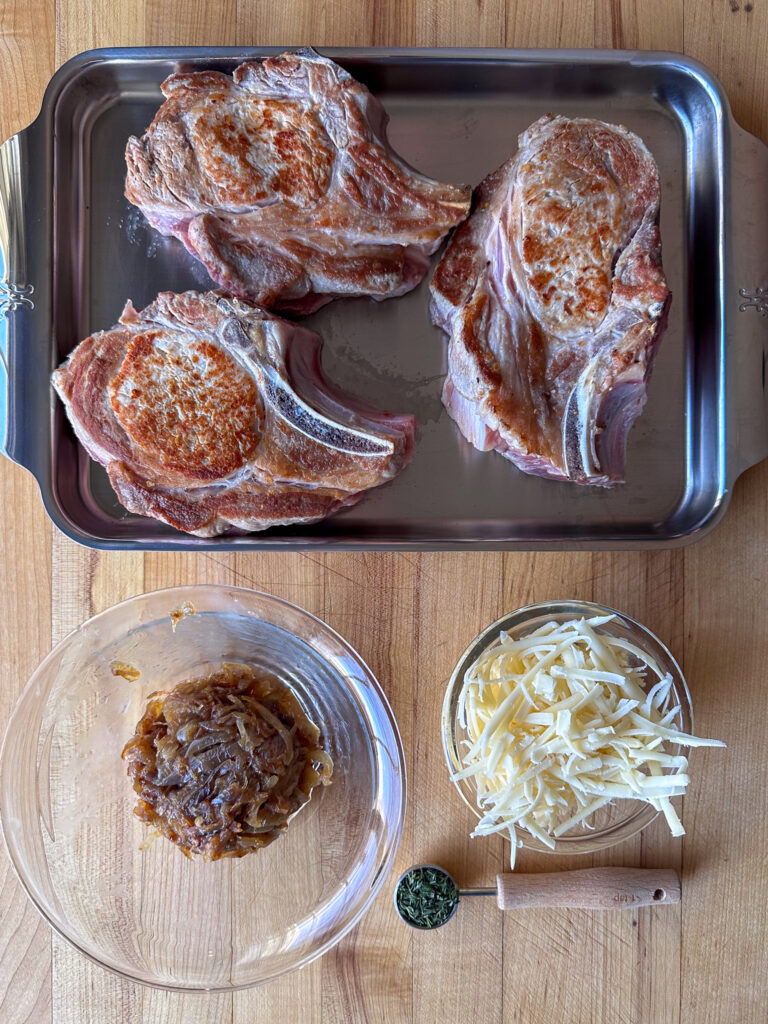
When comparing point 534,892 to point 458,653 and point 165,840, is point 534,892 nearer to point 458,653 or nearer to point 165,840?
point 458,653

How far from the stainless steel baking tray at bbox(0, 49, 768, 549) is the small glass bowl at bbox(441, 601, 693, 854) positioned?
20 centimetres

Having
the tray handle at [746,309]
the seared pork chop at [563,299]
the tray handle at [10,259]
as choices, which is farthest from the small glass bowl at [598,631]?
the tray handle at [10,259]

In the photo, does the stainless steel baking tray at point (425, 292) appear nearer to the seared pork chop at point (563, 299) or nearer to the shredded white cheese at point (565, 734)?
the seared pork chop at point (563, 299)

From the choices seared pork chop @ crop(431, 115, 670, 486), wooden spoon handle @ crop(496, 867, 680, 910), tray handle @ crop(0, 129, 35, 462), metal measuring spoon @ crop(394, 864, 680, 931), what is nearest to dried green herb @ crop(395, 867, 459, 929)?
metal measuring spoon @ crop(394, 864, 680, 931)

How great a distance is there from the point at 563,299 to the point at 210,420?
0.93 meters

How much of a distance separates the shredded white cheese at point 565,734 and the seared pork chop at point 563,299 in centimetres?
48

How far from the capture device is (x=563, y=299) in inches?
74.5

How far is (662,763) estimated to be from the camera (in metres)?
1.84

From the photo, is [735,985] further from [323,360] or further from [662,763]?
[323,360]

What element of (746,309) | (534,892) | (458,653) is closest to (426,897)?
(534,892)

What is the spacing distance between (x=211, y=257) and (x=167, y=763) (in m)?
1.25

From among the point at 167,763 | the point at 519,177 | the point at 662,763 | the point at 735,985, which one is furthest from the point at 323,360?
the point at 735,985

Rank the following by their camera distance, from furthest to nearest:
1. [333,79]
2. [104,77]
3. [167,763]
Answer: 1. [104,77]
2. [333,79]
3. [167,763]

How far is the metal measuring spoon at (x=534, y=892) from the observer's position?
2121 millimetres
